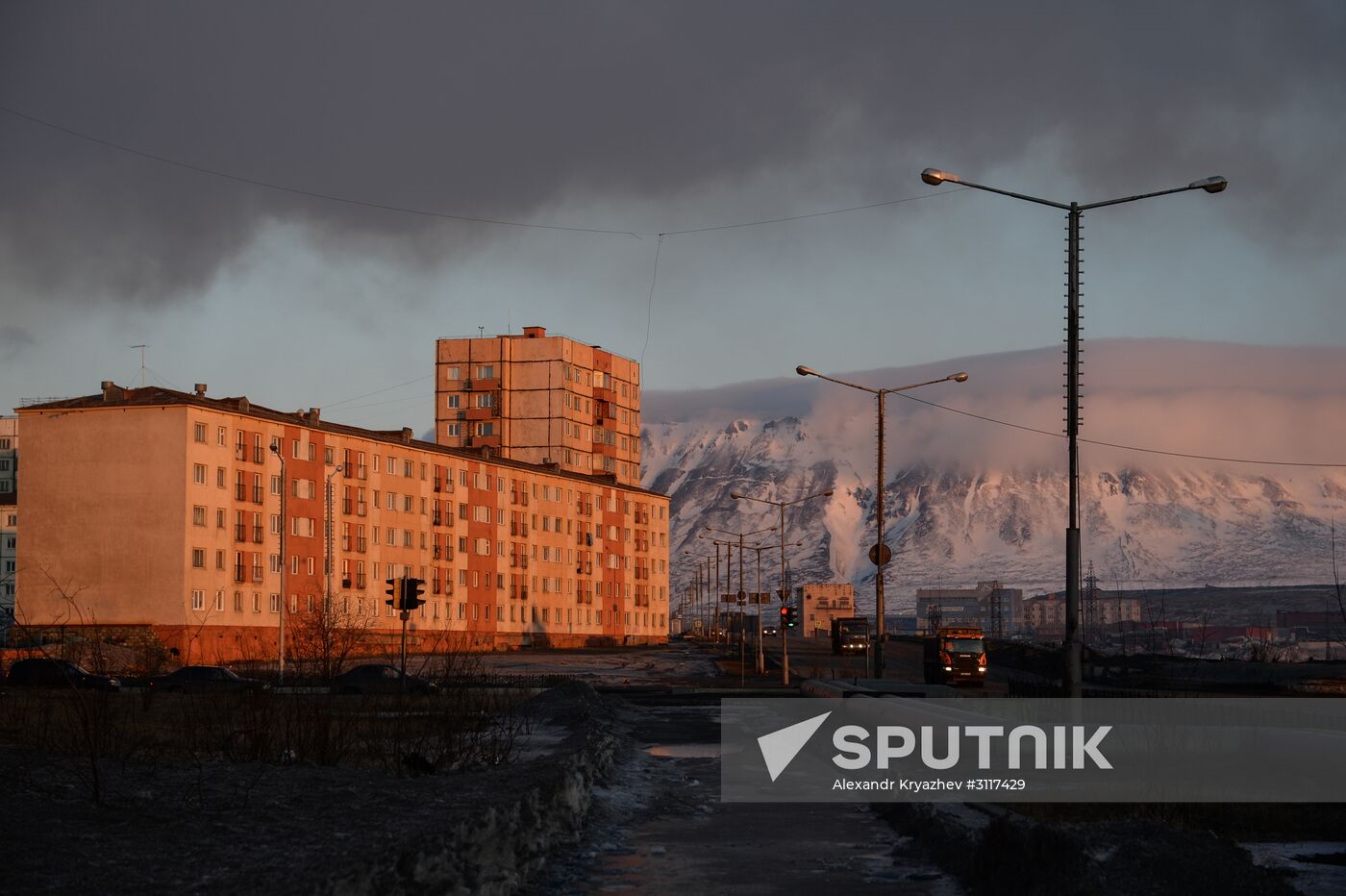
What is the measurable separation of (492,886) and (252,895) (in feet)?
8.89

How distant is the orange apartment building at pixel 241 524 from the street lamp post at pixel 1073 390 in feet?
170

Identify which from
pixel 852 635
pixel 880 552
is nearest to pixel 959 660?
pixel 880 552

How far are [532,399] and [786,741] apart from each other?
13629 centimetres

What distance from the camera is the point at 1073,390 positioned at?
23.6 m

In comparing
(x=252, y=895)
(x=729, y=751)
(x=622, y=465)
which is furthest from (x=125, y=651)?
(x=622, y=465)

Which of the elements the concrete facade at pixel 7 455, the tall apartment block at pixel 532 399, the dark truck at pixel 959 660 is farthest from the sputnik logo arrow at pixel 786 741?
the concrete facade at pixel 7 455

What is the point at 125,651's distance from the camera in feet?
235

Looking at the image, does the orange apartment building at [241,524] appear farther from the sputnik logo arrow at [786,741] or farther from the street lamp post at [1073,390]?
the street lamp post at [1073,390]

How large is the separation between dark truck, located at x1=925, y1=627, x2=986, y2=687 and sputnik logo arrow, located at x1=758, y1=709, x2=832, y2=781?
32.4 m

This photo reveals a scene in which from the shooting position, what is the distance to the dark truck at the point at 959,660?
61000mm

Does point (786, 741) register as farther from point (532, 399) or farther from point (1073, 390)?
point (532, 399)

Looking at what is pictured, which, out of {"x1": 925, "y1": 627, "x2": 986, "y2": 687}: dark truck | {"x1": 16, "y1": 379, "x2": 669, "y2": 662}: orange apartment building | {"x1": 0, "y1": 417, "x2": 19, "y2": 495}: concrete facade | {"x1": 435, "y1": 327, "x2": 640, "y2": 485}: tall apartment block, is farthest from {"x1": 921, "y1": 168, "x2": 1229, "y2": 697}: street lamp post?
{"x1": 0, "y1": 417, "x2": 19, "y2": 495}: concrete facade

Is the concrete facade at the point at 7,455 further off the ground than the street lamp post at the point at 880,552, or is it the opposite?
the concrete facade at the point at 7,455

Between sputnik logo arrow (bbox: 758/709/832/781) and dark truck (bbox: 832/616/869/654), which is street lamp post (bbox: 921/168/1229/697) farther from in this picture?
dark truck (bbox: 832/616/869/654)
